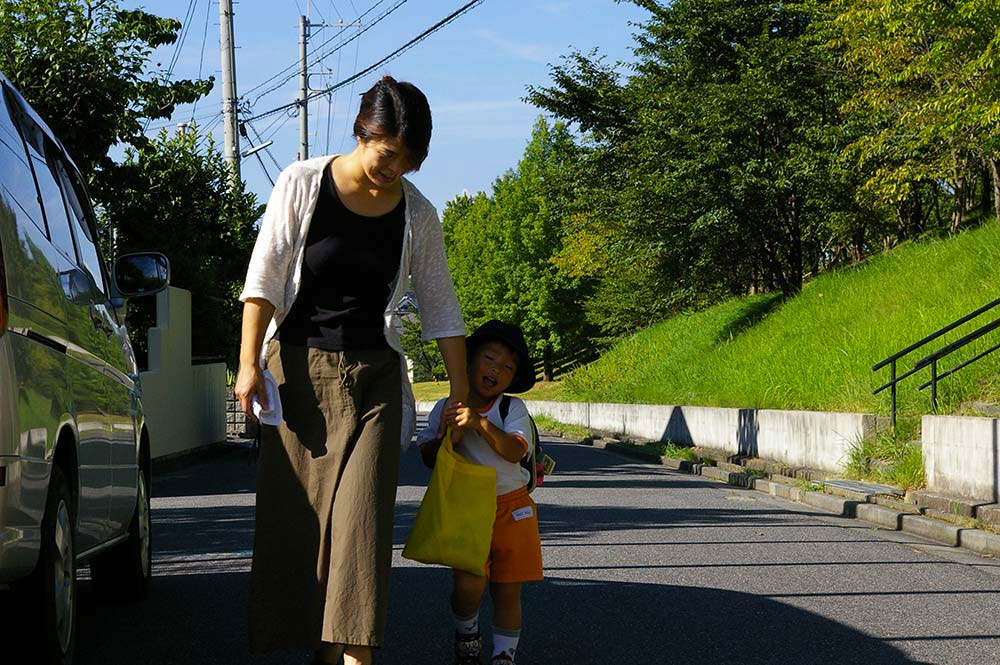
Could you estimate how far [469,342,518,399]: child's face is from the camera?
4.77 metres

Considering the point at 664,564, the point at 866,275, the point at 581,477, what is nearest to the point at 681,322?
the point at 866,275

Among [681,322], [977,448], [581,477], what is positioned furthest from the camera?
[681,322]

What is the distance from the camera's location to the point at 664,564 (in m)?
8.48

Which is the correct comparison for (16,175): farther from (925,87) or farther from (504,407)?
(925,87)

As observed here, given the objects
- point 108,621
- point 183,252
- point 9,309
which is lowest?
point 108,621

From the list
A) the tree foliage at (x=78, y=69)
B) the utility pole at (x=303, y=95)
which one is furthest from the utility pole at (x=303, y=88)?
the tree foliage at (x=78, y=69)

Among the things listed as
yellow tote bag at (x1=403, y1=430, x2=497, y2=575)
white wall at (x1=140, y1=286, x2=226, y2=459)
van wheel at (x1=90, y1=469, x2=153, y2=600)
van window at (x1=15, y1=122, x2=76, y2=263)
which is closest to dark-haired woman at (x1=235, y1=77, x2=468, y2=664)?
yellow tote bag at (x1=403, y1=430, x2=497, y2=575)

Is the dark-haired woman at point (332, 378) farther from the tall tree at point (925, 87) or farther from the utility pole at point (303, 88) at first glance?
the utility pole at point (303, 88)

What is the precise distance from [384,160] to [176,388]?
1795cm

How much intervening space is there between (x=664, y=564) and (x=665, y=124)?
28625mm

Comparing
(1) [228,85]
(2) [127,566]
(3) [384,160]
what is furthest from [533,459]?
(1) [228,85]

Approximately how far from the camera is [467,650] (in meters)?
4.74

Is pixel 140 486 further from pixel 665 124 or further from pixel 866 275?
pixel 665 124

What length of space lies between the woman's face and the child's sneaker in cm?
170
